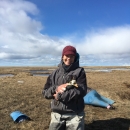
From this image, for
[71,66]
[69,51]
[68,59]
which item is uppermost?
[69,51]

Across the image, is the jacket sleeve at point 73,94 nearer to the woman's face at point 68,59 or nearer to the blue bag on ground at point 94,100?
the woman's face at point 68,59

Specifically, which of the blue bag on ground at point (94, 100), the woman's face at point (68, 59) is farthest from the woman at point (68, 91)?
the blue bag on ground at point (94, 100)

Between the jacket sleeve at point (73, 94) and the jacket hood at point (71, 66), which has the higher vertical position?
the jacket hood at point (71, 66)

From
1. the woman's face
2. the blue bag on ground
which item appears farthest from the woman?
the blue bag on ground

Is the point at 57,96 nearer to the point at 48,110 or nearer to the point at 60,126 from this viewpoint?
the point at 60,126

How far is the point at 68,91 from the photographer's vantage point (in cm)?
317

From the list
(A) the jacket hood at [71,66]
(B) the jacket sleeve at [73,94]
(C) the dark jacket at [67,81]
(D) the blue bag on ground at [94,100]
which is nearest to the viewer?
(B) the jacket sleeve at [73,94]

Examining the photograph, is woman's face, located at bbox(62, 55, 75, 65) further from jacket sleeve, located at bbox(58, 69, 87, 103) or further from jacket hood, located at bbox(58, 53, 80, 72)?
jacket sleeve, located at bbox(58, 69, 87, 103)

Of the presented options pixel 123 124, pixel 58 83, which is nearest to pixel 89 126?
pixel 123 124

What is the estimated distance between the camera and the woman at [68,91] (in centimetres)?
320

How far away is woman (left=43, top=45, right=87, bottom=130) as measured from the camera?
3.20 metres

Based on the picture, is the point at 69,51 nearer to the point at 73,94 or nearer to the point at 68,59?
the point at 68,59

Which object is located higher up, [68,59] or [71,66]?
[68,59]

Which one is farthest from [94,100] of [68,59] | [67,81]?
[68,59]
